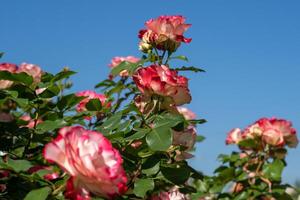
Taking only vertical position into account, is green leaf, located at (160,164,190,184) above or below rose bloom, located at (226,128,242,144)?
below

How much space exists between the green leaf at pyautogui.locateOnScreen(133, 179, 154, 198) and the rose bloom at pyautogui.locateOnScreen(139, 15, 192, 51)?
57cm

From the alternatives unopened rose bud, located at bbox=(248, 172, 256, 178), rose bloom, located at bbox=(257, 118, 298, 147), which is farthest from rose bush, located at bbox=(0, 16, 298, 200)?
unopened rose bud, located at bbox=(248, 172, 256, 178)

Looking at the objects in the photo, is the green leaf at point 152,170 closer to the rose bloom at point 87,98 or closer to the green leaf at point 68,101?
the green leaf at point 68,101

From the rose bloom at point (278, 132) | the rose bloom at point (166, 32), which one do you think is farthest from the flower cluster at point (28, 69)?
the rose bloom at point (278, 132)

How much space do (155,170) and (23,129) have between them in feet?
1.85

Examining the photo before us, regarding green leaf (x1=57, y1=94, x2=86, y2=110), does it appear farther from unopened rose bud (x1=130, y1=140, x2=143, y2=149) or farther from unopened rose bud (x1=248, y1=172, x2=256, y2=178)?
unopened rose bud (x1=248, y1=172, x2=256, y2=178)

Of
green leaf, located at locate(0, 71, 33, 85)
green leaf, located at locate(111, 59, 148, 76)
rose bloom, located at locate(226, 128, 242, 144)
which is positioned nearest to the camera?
green leaf, located at locate(0, 71, 33, 85)

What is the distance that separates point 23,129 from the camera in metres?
1.82

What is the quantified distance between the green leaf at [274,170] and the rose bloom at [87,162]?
2368mm

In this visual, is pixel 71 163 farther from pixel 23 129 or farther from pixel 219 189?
pixel 219 189

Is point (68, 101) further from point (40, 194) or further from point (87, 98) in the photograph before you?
point (40, 194)

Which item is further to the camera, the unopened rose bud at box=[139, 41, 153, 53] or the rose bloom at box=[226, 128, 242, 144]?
the rose bloom at box=[226, 128, 242, 144]

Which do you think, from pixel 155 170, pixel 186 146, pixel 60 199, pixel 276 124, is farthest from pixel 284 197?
pixel 60 199

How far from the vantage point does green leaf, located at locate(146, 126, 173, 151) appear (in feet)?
4.49
